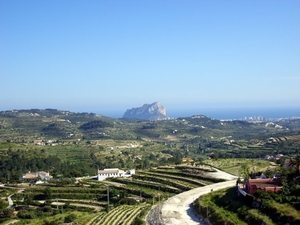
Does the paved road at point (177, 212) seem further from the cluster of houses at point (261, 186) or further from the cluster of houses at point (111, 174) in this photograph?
the cluster of houses at point (111, 174)

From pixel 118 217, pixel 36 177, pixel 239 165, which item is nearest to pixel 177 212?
pixel 118 217

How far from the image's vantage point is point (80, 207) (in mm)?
49688

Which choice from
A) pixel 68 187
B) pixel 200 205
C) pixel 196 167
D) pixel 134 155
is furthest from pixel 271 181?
pixel 134 155

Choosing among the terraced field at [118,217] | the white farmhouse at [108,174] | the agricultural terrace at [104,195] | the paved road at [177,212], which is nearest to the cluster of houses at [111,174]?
the white farmhouse at [108,174]

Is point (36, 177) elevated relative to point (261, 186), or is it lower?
lower

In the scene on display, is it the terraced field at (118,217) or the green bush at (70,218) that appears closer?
the terraced field at (118,217)

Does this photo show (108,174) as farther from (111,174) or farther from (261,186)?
(261,186)

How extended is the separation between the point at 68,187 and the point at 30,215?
12623 mm

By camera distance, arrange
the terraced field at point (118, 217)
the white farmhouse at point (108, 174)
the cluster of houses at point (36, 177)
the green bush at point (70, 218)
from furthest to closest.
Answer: the cluster of houses at point (36, 177), the white farmhouse at point (108, 174), the green bush at point (70, 218), the terraced field at point (118, 217)

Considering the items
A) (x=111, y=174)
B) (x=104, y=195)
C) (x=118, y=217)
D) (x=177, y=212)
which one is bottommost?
(x=111, y=174)

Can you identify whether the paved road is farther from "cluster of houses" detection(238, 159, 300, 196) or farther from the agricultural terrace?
"cluster of houses" detection(238, 159, 300, 196)

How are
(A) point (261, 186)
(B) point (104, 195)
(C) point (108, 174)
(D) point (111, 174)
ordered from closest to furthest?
(A) point (261, 186), (B) point (104, 195), (C) point (108, 174), (D) point (111, 174)

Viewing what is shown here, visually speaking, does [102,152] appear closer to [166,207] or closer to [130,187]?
[130,187]

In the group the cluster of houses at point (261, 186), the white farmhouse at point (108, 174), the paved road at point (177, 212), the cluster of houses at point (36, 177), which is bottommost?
the cluster of houses at point (36, 177)
